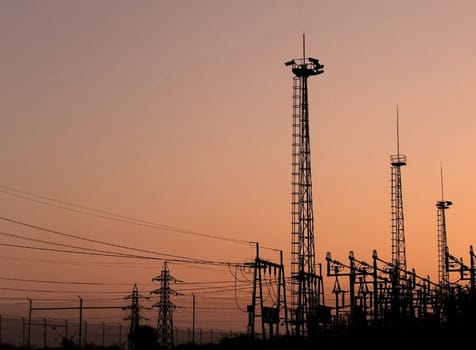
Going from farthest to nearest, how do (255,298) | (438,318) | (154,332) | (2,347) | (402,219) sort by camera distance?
1. (154,332)
2. (402,219)
3. (255,298)
4. (438,318)
5. (2,347)

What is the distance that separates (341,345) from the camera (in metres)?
48.9

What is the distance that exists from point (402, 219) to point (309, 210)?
Result: 17062mm

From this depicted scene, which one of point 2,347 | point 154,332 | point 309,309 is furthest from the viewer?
point 154,332

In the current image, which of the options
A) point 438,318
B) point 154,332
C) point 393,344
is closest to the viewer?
point 393,344

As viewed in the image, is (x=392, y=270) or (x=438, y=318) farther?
(x=392, y=270)

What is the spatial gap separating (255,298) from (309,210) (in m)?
9.90

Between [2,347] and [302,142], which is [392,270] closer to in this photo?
[302,142]

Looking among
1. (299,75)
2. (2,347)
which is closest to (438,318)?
(299,75)

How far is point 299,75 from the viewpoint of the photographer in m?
58.7

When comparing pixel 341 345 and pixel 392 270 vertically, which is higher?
pixel 392 270

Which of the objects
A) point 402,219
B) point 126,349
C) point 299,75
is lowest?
point 126,349

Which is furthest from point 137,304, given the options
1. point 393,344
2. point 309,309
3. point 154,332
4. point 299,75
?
point 393,344

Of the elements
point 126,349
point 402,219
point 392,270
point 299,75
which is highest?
point 299,75

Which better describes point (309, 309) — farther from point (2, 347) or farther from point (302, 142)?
point (2, 347)
